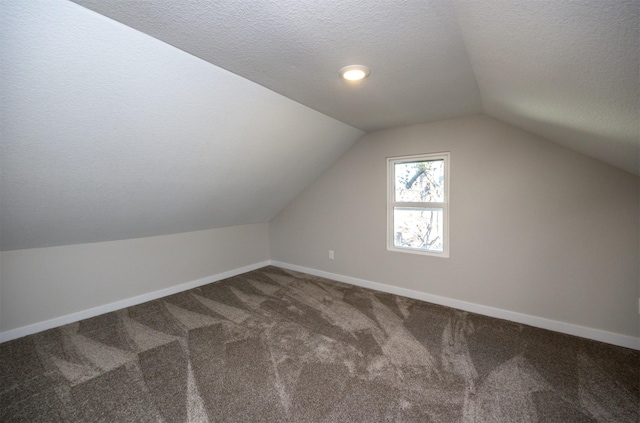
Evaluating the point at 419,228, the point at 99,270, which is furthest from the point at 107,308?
the point at 419,228

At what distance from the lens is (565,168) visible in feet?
7.66

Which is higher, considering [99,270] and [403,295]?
[99,270]

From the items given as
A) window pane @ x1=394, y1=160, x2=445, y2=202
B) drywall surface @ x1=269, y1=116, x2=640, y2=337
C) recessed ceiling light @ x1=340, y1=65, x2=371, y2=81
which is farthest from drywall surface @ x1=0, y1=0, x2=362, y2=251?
drywall surface @ x1=269, y1=116, x2=640, y2=337

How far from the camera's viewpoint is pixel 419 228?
319 centimetres

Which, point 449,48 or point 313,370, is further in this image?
point 313,370

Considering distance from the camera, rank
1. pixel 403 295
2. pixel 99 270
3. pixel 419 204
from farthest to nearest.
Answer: pixel 403 295, pixel 419 204, pixel 99 270

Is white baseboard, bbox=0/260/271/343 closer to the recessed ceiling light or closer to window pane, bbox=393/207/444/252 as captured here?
window pane, bbox=393/207/444/252

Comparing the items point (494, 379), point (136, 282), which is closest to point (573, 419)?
point (494, 379)

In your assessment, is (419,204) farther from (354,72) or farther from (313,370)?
(313,370)

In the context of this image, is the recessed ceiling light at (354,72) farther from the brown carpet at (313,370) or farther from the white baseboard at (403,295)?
the white baseboard at (403,295)

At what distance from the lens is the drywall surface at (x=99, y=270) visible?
244cm

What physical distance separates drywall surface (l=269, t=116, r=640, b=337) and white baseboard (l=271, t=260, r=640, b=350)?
0.04 meters

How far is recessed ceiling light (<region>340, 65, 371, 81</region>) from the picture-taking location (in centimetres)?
167

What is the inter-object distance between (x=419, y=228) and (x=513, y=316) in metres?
1.22
